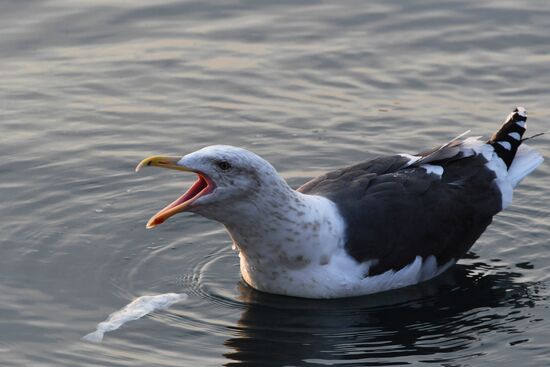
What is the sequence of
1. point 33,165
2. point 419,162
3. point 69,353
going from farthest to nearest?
1. point 33,165
2. point 419,162
3. point 69,353

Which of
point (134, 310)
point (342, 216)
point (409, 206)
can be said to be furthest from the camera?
point (409, 206)

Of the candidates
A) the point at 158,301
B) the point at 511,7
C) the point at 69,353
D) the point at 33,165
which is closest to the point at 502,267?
the point at 158,301

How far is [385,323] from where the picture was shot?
1005cm

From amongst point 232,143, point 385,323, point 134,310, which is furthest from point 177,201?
point 232,143

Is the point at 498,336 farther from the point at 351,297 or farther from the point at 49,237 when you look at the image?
the point at 49,237

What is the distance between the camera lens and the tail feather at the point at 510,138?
11484 millimetres

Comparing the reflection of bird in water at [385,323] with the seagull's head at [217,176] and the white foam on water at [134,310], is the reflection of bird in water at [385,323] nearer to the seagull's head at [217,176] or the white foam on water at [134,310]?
the white foam on water at [134,310]

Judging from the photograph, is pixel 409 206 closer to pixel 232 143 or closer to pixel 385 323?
pixel 385 323

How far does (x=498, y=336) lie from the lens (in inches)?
385

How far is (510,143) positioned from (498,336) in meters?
2.27

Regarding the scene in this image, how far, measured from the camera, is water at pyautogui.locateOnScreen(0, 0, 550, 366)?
976 cm

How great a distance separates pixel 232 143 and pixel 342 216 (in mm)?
3033

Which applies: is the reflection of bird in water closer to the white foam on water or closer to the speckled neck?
the speckled neck

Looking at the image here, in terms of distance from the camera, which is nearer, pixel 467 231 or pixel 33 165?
pixel 467 231
